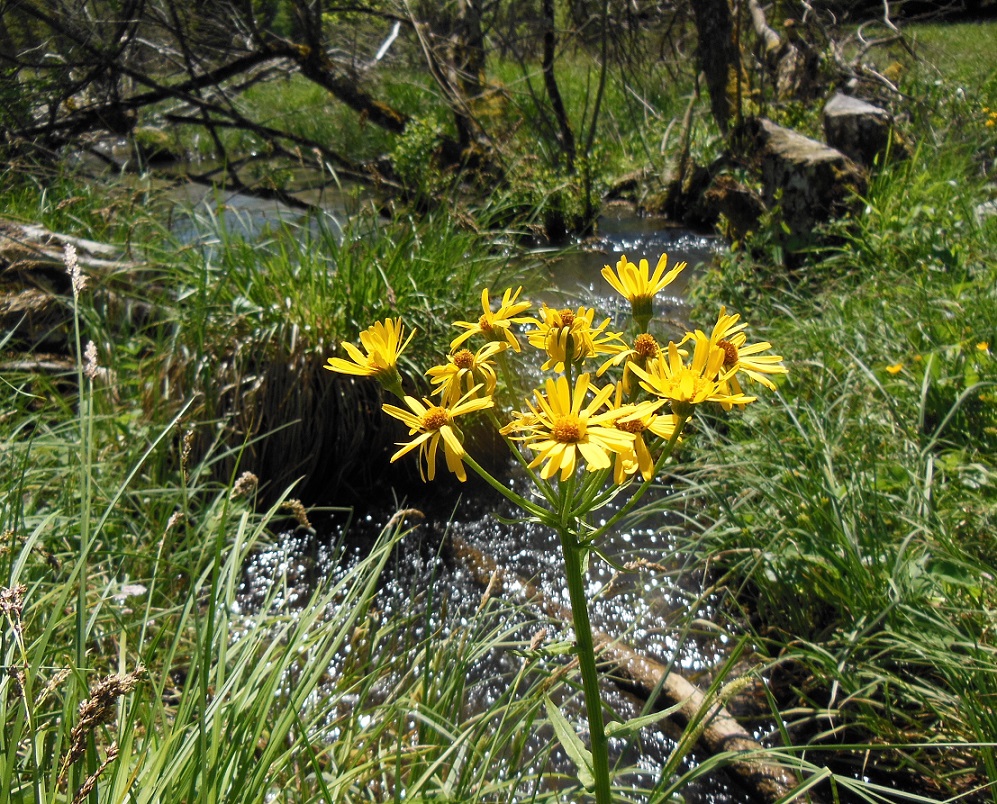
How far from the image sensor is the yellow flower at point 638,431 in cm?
89

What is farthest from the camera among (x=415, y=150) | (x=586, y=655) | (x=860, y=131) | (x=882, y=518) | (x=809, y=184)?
(x=415, y=150)

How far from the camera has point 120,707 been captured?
136 centimetres

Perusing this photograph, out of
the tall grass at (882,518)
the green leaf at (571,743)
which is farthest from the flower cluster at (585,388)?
the tall grass at (882,518)

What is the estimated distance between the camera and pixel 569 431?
912 millimetres

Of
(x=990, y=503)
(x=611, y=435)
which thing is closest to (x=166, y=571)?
(x=611, y=435)

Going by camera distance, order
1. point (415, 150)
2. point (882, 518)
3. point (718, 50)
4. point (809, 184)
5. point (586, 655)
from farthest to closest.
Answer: point (415, 150) → point (718, 50) → point (809, 184) → point (882, 518) → point (586, 655)

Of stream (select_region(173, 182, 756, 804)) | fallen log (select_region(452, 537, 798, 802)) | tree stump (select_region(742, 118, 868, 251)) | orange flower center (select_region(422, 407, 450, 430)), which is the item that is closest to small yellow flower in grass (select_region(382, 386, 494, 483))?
orange flower center (select_region(422, 407, 450, 430))

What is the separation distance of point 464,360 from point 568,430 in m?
0.24

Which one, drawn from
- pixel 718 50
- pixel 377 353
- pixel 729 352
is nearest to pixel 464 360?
pixel 377 353

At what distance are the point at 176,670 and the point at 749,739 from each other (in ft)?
5.48

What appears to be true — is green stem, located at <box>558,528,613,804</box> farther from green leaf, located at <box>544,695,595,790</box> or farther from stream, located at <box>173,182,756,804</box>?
stream, located at <box>173,182,756,804</box>

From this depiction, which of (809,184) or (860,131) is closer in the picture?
(809,184)

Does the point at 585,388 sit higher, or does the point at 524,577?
the point at 585,388

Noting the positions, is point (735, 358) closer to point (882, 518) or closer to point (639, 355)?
point (639, 355)
